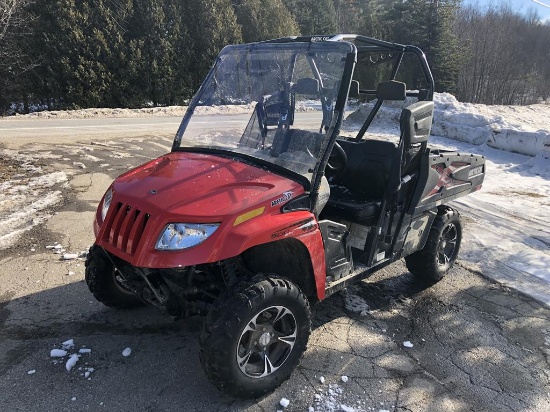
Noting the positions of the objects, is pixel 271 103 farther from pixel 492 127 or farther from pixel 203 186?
pixel 492 127

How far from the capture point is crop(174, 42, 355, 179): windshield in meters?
3.19

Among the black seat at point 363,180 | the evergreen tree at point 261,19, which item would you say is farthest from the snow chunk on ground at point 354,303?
the evergreen tree at point 261,19

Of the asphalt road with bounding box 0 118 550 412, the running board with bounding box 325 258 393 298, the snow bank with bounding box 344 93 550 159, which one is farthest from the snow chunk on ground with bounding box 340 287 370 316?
the snow bank with bounding box 344 93 550 159

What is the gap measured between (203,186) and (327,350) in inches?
61.5

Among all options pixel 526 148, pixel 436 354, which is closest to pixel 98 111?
pixel 526 148

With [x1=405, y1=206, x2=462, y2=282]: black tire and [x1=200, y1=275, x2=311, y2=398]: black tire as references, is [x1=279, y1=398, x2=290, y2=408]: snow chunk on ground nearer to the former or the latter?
[x1=200, y1=275, x2=311, y2=398]: black tire

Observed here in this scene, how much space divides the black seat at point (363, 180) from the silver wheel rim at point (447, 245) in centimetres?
95

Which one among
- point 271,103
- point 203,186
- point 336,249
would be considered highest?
point 271,103

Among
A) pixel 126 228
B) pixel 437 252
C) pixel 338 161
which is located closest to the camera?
pixel 126 228

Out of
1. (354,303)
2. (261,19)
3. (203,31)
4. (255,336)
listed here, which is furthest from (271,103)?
(261,19)

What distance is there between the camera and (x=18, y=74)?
2112 cm

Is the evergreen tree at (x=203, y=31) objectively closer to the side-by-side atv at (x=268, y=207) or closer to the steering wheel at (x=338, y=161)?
the steering wheel at (x=338, y=161)

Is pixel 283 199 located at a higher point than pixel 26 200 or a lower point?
higher

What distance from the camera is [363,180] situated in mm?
4270
